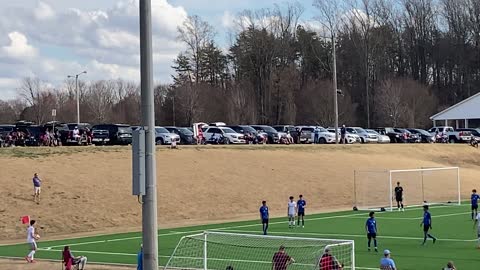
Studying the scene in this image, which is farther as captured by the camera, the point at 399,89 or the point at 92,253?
the point at 399,89

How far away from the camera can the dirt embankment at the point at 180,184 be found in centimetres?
4262

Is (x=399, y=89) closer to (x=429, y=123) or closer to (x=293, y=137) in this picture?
(x=429, y=123)

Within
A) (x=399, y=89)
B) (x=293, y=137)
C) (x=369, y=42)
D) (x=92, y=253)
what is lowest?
(x=92, y=253)

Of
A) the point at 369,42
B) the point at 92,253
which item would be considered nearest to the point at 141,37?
the point at 92,253

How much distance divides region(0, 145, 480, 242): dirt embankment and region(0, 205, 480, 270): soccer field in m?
4.51

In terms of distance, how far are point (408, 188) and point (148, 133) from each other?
46197 mm

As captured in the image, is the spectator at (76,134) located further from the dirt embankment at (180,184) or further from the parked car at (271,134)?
the parked car at (271,134)

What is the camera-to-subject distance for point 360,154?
6469 cm

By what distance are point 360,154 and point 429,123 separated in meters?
48.1

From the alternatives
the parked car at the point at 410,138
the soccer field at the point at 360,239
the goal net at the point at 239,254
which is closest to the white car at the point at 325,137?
the parked car at the point at 410,138

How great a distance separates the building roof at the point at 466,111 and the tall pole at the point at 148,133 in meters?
91.0

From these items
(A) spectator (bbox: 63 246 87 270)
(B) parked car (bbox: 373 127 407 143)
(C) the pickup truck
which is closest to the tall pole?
(A) spectator (bbox: 63 246 87 270)

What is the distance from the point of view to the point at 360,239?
33344 millimetres

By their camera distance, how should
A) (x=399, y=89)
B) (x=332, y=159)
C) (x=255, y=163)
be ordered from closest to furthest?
(x=255, y=163) < (x=332, y=159) < (x=399, y=89)
